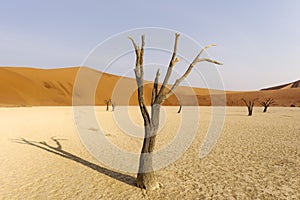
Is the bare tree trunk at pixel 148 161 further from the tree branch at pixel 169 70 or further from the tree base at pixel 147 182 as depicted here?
the tree branch at pixel 169 70

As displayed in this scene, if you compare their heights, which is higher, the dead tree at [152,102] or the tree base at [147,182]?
the dead tree at [152,102]

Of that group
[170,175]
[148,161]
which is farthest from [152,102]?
[170,175]

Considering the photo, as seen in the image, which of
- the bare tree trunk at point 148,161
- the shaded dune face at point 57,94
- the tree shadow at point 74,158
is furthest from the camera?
the shaded dune face at point 57,94

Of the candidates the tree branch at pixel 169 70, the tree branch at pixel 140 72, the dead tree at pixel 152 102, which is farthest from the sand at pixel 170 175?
the tree branch at pixel 169 70

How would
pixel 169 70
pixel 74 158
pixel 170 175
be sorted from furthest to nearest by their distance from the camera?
pixel 74 158
pixel 170 175
pixel 169 70

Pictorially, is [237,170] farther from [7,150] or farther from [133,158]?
[7,150]

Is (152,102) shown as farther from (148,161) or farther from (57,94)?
(57,94)

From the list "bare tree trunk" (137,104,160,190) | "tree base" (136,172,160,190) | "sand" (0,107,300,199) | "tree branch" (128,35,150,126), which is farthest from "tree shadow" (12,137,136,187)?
"tree branch" (128,35,150,126)

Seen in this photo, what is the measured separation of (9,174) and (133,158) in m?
4.94

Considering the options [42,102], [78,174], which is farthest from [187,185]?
[42,102]

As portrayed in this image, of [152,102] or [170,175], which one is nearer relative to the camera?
[152,102]

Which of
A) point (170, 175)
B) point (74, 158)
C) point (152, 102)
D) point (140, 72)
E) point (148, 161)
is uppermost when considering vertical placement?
point (140, 72)

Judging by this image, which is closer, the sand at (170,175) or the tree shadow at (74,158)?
the sand at (170,175)

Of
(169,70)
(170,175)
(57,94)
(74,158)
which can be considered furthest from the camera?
(57,94)
